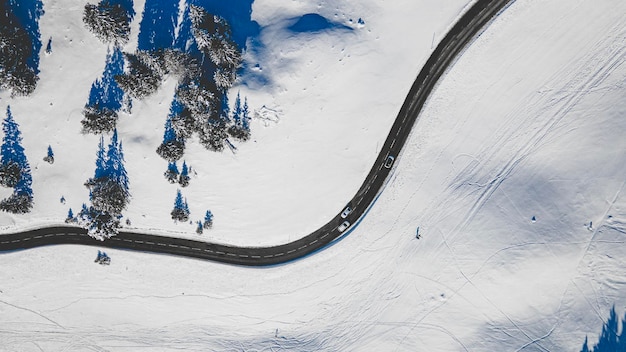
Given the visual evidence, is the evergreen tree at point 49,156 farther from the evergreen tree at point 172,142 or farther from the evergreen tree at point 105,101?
the evergreen tree at point 172,142

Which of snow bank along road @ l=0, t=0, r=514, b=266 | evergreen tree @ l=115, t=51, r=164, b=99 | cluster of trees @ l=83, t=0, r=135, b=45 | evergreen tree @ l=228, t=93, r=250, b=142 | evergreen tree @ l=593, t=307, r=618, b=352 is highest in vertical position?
cluster of trees @ l=83, t=0, r=135, b=45

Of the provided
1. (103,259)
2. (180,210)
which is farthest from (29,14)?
(103,259)

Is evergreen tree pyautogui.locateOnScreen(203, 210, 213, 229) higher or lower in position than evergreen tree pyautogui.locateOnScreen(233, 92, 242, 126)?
lower

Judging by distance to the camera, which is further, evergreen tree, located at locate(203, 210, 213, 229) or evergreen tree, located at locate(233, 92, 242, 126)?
evergreen tree, located at locate(203, 210, 213, 229)

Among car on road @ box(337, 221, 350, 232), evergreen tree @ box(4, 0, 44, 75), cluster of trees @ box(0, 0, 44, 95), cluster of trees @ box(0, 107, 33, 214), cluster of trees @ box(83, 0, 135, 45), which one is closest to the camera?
cluster of trees @ box(83, 0, 135, 45)

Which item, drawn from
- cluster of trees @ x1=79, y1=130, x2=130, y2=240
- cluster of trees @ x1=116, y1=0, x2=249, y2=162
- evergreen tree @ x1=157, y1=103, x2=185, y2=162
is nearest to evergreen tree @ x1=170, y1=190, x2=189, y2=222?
evergreen tree @ x1=157, y1=103, x2=185, y2=162

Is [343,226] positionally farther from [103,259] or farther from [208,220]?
[103,259]

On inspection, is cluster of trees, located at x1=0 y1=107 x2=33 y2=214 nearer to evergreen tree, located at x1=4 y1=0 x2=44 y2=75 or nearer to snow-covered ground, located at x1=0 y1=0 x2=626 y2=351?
snow-covered ground, located at x1=0 y1=0 x2=626 y2=351

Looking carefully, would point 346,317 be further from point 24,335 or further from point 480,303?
point 24,335

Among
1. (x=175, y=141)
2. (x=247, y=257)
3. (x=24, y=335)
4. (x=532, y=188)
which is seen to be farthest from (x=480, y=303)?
(x=24, y=335)
